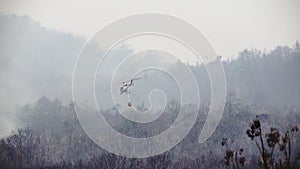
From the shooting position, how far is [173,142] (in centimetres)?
1598

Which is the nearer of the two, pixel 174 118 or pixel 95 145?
pixel 95 145

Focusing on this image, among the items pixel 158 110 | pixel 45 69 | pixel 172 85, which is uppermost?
pixel 45 69

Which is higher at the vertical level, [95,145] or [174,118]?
[174,118]

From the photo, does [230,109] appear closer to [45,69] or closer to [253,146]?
[253,146]

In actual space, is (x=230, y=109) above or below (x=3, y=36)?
below

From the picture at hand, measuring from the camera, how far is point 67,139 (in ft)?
55.7

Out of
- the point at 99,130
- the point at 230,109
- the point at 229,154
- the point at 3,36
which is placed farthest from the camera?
the point at 3,36

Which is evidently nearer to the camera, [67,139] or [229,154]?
[229,154]

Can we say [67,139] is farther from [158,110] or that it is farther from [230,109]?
[230,109]

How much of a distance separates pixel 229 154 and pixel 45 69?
23139 millimetres

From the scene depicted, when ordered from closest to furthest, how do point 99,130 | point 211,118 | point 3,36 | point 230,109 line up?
point 99,130 < point 211,118 < point 230,109 < point 3,36

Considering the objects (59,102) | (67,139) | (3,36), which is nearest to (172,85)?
(59,102)

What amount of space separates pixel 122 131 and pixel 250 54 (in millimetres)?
12858

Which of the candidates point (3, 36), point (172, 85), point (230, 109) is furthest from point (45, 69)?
point (230, 109)
